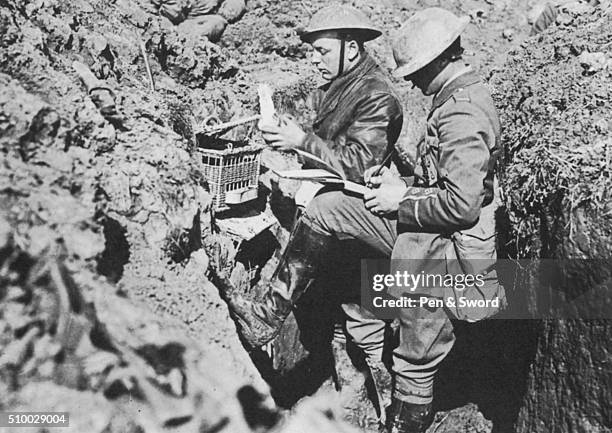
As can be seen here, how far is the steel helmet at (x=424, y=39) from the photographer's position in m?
3.33

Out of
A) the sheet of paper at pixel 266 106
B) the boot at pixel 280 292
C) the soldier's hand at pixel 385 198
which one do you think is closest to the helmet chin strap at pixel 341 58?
the sheet of paper at pixel 266 106

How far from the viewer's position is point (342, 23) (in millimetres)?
3836

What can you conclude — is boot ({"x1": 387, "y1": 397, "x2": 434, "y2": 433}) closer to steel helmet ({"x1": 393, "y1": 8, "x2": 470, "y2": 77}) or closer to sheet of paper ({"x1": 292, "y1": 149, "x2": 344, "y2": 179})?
sheet of paper ({"x1": 292, "y1": 149, "x2": 344, "y2": 179})

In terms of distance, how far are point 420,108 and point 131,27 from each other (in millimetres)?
4085

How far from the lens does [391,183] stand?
12.4 ft

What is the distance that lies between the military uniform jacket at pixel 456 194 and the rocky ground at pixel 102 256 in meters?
1.06

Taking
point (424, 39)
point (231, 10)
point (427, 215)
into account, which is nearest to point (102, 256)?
point (427, 215)

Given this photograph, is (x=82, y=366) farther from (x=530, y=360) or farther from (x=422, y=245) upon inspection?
(x=530, y=360)

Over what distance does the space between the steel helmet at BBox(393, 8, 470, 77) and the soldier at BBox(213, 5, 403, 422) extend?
1.61ft

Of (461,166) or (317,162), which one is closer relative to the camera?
(461,166)

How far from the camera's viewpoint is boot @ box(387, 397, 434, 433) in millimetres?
4078

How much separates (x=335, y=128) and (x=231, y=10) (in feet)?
20.0

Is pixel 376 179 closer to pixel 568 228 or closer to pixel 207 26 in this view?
pixel 568 228

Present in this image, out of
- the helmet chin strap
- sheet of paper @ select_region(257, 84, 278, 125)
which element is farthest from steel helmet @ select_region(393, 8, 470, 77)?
sheet of paper @ select_region(257, 84, 278, 125)
